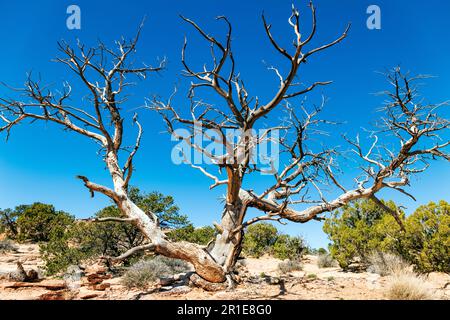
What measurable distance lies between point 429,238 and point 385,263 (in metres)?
2.02

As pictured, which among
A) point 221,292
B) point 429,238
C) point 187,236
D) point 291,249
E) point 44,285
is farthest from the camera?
point 291,249

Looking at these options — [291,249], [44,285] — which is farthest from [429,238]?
[291,249]

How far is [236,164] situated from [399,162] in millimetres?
4735

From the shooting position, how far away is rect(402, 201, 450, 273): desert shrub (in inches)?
333

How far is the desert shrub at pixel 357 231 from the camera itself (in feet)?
40.5

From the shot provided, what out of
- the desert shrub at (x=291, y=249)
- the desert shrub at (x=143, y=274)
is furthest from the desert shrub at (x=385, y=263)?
the desert shrub at (x=291, y=249)

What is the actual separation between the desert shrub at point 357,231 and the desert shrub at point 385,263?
1.17 ft

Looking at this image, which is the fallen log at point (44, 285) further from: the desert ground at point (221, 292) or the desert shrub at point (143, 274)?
the desert shrub at point (143, 274)

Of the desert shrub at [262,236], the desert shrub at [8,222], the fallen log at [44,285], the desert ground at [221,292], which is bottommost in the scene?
the desert ground at [221,292]

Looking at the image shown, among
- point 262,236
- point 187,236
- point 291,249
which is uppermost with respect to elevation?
point 187,236

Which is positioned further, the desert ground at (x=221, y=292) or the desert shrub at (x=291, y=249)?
the desert shrub at (x=291, y=249)

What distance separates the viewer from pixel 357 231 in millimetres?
13250

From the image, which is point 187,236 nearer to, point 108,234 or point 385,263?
point 108,234

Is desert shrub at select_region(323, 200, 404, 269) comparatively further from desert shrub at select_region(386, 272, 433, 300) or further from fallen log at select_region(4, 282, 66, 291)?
fallen log at select_region(4, 282, 66, 291)
